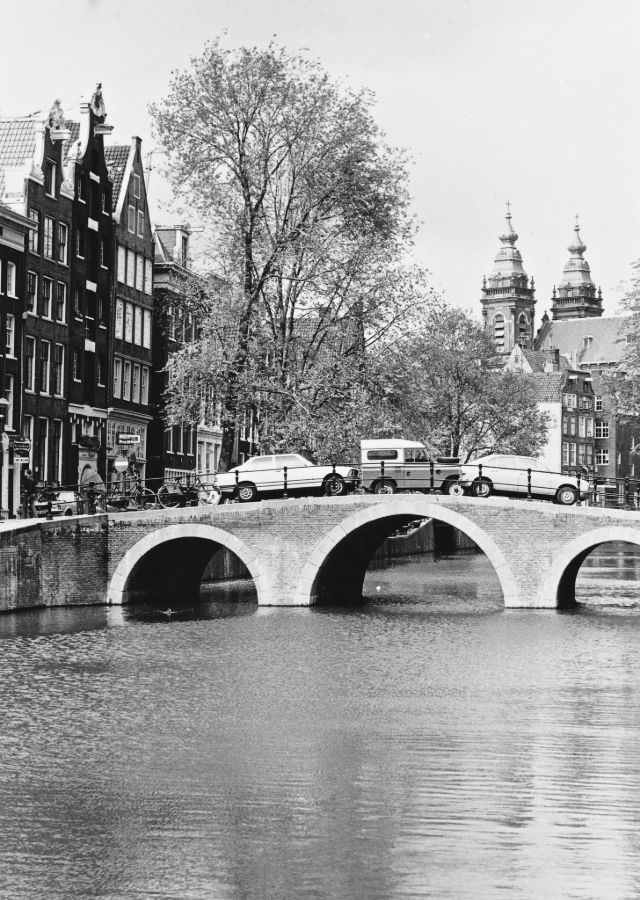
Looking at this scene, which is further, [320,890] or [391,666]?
[391,666]

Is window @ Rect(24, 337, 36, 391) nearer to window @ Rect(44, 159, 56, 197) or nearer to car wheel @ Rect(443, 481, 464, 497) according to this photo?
window @ Rect(44, 159, 56, 197)

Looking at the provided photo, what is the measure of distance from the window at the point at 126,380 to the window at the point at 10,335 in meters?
13.7

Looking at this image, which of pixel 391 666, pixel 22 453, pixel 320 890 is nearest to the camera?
pixel 320 890

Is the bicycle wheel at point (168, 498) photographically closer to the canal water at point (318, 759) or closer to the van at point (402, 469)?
the van at point (402, 469)

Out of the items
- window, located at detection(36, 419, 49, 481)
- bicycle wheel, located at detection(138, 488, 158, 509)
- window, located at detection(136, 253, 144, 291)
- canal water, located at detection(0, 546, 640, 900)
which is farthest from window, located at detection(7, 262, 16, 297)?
canal water, located at detection(0, 546, 640, 900)

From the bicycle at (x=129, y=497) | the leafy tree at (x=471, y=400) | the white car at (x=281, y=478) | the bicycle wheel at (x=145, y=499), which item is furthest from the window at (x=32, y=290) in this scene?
the leafy tree at (x=471, y=400)

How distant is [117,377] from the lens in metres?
70.6

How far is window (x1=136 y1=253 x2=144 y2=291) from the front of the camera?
73.0 meters

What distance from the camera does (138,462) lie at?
2901 inches

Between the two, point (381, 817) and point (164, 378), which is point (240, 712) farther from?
point (164, 378)

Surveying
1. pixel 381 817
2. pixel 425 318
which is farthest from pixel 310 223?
pixel 381 817

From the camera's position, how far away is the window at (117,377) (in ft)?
230

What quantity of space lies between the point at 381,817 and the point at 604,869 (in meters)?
3.48

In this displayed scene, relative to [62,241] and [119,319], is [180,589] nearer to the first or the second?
[62,241]
